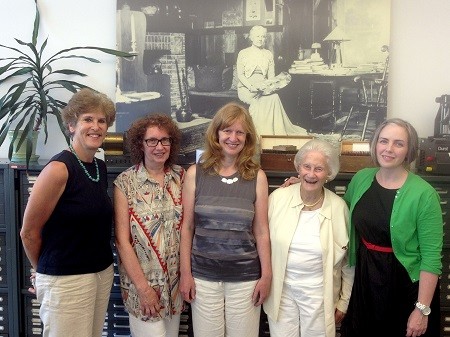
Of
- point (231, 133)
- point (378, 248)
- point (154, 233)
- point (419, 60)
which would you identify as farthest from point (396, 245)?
point (419, 60)

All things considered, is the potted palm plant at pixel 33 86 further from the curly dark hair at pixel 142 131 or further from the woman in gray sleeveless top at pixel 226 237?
the woman in gray sleeveless top at pixel 226 237

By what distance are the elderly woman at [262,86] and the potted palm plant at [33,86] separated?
730 mm

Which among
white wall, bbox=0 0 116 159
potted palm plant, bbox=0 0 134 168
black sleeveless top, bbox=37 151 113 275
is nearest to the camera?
black sleeveless top, bbox=37 151 113 275

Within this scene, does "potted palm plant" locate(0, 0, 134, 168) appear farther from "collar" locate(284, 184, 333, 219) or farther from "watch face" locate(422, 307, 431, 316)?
"watch face" locate(422, 307, 431, 316)

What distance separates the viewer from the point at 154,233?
1944mm

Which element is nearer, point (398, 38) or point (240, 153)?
point (240, 153)

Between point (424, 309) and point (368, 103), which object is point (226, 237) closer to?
point (424, 309)

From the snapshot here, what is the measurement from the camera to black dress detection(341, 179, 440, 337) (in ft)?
6.04

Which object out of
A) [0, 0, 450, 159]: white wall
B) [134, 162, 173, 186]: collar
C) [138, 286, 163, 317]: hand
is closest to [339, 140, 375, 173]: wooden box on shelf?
[0, 0, 450, 159]: white wall

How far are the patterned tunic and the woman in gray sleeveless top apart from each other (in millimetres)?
51

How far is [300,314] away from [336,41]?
65.7 inches

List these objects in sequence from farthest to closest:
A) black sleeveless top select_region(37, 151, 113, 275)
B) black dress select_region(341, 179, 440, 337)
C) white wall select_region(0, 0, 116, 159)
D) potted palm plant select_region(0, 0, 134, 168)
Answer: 1. white wall select_region(0, 0, 116, 159)
2. potted palm plant select_region(0, 0, 134, 168)
3. black dress select_region(341, 179, 440, 337)
4. black sleeveless top select_region(37, 151, 113, 275)

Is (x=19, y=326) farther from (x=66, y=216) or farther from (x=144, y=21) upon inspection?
(x=144, y=21)

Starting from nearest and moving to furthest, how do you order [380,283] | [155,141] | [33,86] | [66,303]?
[66,303], [380,283], [155,141], [33,86]
